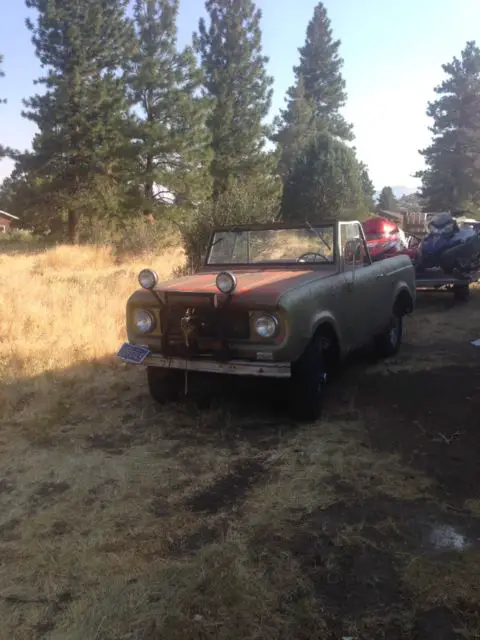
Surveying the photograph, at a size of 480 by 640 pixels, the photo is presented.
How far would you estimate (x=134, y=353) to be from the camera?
15.6ft

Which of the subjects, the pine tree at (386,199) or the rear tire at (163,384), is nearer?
the rear tire at (163,384)

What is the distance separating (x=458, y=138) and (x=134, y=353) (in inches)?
1595

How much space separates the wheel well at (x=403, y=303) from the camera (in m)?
6.95

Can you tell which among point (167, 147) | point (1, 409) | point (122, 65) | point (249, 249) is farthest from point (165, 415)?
point (122, 65)

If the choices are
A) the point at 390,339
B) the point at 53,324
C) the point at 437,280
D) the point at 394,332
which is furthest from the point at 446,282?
the point at 53,324

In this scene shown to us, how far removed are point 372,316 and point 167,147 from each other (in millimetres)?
22994

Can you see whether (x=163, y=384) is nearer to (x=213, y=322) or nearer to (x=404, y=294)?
(x=213, y=322)

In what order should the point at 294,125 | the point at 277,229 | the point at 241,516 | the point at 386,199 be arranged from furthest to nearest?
1. the point at 386,199
2. the point at 294,125
3. the point at 277,229
4. the point at 241,516

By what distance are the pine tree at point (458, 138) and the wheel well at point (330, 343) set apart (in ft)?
121

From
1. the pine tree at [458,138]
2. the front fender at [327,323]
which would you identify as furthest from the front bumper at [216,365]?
the pine tree at [458,138]

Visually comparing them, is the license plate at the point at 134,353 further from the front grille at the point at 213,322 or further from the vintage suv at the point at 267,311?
the front grille at the point at 213,322

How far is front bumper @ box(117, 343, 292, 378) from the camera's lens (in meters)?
4.35

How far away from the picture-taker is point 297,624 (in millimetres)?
2344

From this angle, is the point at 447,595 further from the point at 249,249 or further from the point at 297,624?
the point at 249,249
